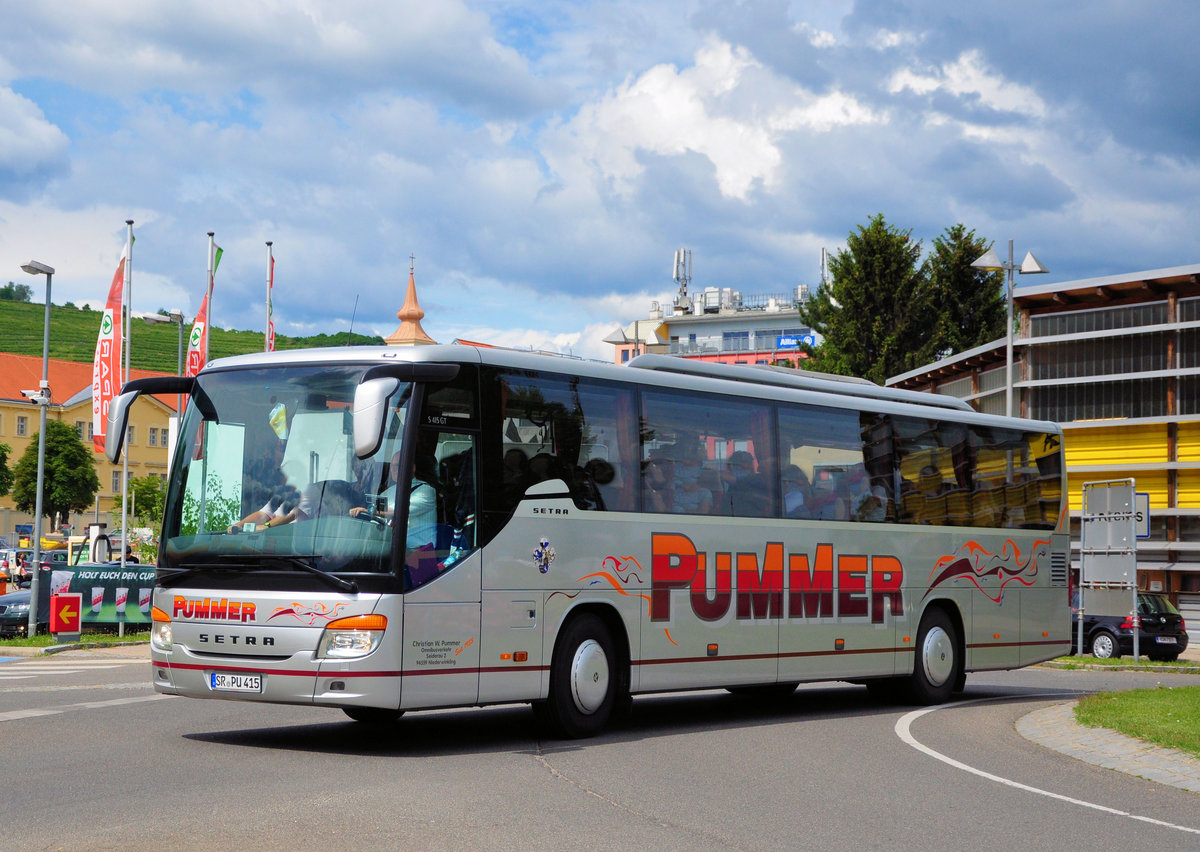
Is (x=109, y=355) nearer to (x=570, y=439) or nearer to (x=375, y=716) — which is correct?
(x=375, y=716)

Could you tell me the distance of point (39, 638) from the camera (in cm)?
3078

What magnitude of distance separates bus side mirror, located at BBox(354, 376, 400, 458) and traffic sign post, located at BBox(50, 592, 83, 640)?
71.3 feet

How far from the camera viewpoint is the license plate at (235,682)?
1123 cm

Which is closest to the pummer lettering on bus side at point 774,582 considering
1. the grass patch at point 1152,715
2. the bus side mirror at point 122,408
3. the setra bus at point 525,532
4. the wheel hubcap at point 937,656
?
the setra bus at point 525,532

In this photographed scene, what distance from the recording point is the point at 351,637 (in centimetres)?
1106

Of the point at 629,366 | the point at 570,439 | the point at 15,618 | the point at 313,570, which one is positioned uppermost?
the point at 629,366

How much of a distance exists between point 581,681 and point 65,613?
20.0 meters

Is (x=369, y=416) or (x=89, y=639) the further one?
(x=89, y=639)

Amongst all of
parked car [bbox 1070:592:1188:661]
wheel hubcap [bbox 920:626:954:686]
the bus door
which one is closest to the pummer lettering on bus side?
wheel hubcap [bbox 920:626:954:686]

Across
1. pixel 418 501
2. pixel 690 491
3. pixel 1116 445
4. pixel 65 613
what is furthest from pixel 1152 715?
pixel 1116 445

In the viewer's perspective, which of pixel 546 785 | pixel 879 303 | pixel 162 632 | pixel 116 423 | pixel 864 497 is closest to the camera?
pixel 546 785

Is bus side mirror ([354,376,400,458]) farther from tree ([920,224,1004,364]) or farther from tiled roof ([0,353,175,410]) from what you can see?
tiled roof ([0,353,175,410])

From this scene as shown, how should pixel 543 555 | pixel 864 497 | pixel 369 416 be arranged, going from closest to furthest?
pixel 369 416 < pixel 543 555 < pixel 864 497

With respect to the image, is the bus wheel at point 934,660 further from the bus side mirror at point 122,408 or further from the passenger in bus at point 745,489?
the bus side mirror at point 122,408
